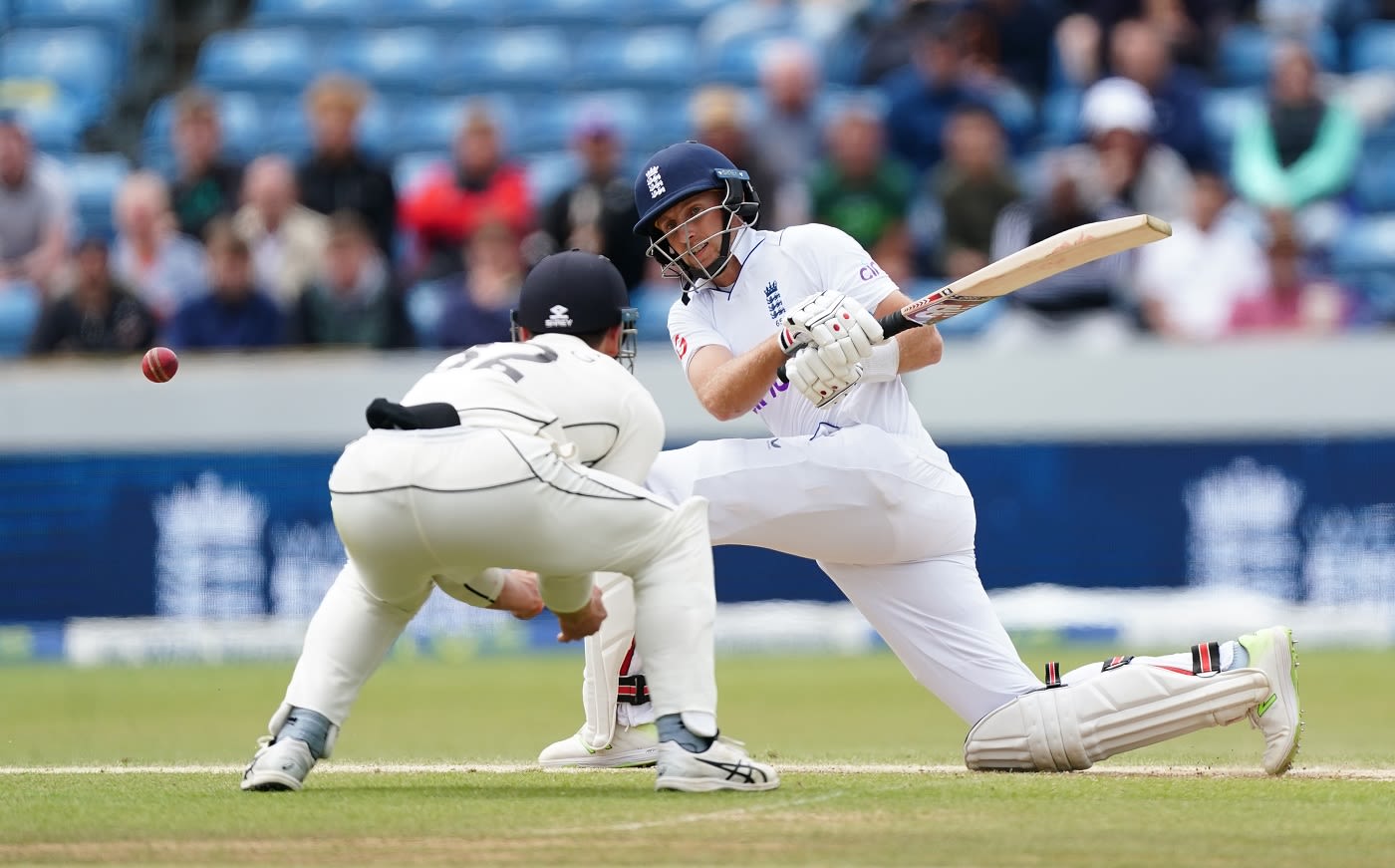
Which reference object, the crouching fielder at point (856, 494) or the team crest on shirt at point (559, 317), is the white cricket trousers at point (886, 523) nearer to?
the crouching fielder at point (856, 494)

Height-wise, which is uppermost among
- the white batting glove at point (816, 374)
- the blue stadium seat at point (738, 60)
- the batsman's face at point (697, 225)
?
the blue stadium seat at point (738, 60)

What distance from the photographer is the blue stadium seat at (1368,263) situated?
13.4m

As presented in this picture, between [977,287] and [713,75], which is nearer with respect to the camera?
[977,287]

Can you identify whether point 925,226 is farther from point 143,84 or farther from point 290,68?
point 143,84

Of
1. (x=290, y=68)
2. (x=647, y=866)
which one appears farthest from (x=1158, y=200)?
(x=647, y=866)

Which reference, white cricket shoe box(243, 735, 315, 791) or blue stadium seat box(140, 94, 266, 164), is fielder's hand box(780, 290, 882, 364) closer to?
white cricket shoe box(243, 735, 315, 791)

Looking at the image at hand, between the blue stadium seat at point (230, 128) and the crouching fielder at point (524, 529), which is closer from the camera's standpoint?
the crouching fielder at point (524, 529)

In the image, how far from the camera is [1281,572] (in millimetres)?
11734

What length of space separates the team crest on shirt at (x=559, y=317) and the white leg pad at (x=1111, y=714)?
1733 mm

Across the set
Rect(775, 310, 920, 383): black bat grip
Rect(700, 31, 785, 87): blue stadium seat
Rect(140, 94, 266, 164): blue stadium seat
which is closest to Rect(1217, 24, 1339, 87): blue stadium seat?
Rect(700, 31, 785, 87): blue stadium seat

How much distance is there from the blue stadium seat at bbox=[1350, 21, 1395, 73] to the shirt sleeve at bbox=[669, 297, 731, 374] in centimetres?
966

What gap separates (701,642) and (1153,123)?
9103mm

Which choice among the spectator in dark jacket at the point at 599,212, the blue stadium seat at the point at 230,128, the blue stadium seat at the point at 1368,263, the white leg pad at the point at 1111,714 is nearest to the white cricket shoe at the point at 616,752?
the white leg pad at the point at 1111,714

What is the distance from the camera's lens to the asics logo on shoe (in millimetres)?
5484
